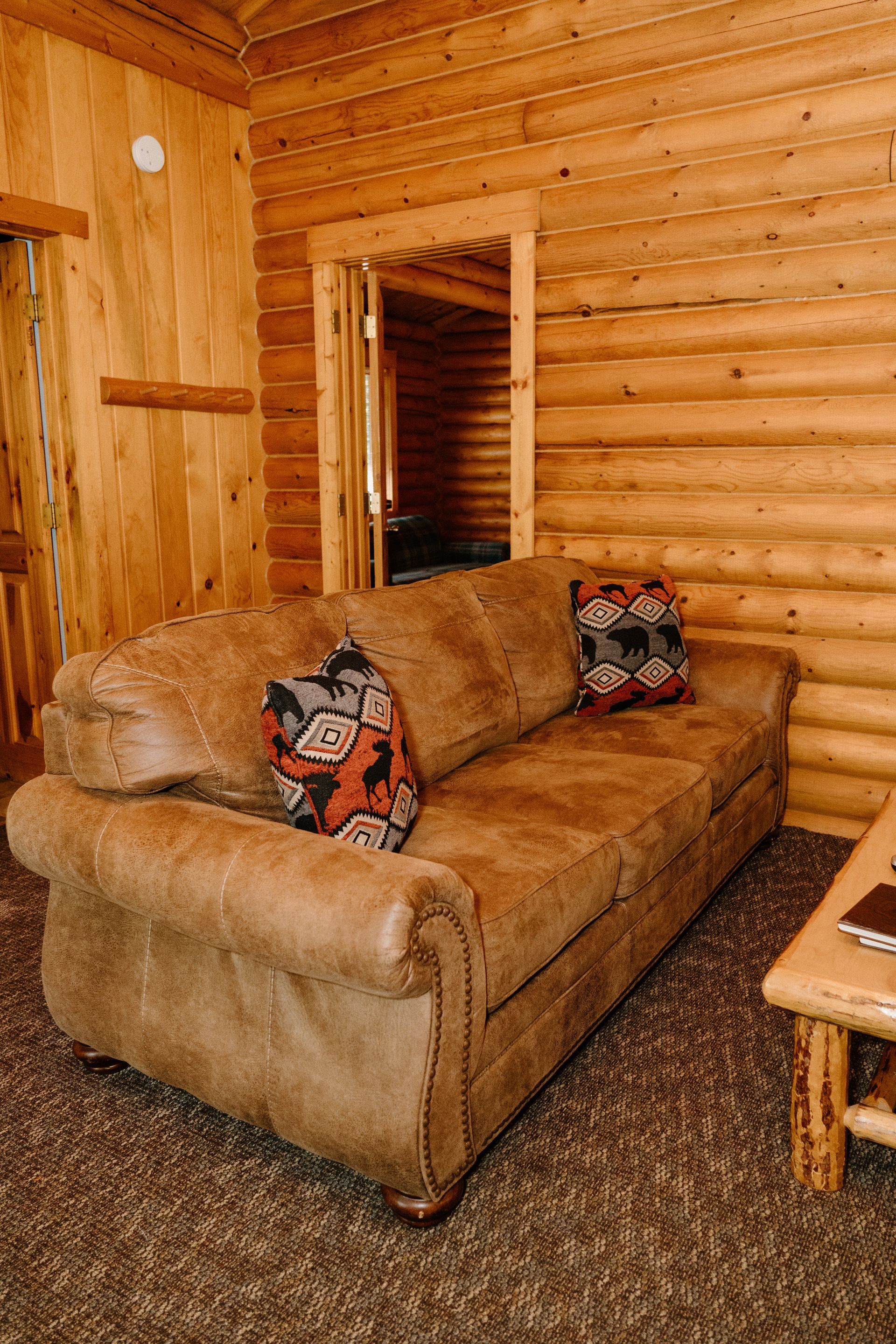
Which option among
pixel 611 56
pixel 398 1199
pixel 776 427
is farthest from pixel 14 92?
pixel 398 1199

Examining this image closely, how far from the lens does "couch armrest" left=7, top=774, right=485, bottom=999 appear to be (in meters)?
1.50

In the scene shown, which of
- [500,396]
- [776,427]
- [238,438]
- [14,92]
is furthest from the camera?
[500,396]

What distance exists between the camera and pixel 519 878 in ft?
6.25

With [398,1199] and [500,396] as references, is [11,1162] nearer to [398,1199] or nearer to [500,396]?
[398,1199]

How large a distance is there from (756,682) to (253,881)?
2120 mm

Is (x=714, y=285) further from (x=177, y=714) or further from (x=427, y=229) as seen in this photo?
(x=177, y=714)

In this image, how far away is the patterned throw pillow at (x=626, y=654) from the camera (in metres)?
3.21

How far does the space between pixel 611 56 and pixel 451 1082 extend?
354cm

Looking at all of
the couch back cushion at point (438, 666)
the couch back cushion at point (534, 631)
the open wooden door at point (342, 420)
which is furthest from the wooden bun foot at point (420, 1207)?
the open wooden door at point (342, 420)

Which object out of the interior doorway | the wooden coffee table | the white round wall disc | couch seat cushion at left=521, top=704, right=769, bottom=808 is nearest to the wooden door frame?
the white round wall disc

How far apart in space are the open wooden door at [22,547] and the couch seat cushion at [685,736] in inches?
90.2

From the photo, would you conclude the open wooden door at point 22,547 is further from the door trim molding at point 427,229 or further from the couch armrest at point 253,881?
A: the couch armrest at point 253,881

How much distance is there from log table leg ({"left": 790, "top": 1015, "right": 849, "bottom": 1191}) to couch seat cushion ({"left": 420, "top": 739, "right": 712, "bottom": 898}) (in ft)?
1.87

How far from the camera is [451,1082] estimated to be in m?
1.63
